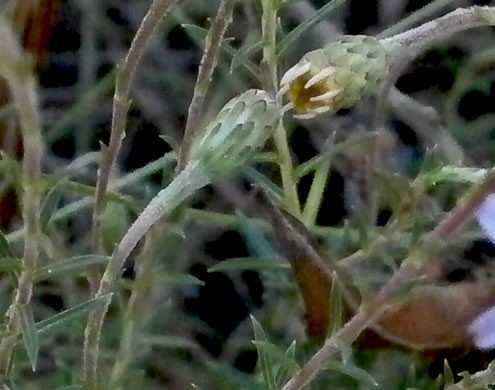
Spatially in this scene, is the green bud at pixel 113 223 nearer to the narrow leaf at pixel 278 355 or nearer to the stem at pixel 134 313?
the stem at pixel 134 313

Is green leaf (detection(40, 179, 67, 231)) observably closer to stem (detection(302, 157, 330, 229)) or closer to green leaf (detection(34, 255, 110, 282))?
green leaf (detection(34, 255, 110, 282))

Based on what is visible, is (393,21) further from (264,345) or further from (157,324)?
(264,345)

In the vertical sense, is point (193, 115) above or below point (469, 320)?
above

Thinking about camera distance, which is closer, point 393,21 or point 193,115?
point 193,115

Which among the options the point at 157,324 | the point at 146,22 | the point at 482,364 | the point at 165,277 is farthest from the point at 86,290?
the point at 146,22

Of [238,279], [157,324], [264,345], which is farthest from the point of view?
[238,279]

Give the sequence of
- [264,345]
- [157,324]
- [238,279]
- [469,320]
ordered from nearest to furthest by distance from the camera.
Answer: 1. [264,345]
2. [469,320]
3. [157,324]
4. [238,279]
